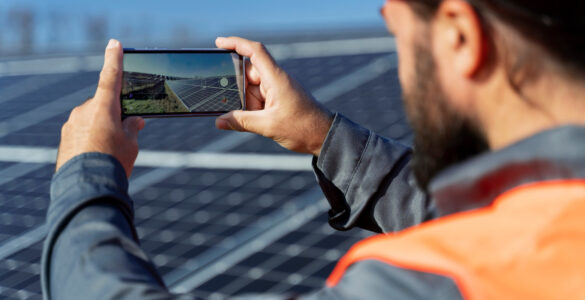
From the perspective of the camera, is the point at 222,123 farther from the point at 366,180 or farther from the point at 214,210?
the point at 214,210

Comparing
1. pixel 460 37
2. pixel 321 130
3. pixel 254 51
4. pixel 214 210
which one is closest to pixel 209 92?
pixel 254 51

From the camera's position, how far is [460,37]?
2.87 feet

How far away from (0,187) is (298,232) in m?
2.29

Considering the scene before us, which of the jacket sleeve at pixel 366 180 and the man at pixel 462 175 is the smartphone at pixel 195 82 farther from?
the man at pixel 462 175

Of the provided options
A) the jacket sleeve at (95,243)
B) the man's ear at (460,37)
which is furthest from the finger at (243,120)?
the man's ear at (460,37)

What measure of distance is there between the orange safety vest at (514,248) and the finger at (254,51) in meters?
0.88

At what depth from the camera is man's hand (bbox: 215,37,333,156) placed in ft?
5.21

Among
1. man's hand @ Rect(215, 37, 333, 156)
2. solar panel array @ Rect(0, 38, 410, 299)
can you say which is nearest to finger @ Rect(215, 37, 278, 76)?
man's hand @ Rect(215, 37, 333, 156)

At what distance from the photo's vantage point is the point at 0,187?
4457 millimetres

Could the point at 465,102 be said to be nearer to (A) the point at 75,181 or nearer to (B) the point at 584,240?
(B) the point at 584,240

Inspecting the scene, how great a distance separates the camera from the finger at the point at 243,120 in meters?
1.58

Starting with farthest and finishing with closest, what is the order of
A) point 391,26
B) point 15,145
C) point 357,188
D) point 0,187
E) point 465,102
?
point 15,145 → point 0,187 → point 357,188 → point 391,26 → point 465,102

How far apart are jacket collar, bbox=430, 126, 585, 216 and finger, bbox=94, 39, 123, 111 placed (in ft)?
2.16

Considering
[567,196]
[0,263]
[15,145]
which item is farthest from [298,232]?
[15,145]
